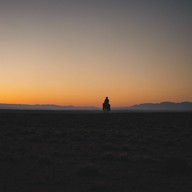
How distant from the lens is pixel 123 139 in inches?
1073

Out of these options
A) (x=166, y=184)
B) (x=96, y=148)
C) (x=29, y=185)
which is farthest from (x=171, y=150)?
(x=29, y=185)

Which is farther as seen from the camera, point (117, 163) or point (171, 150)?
point (171, 150)

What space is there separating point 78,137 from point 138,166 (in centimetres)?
1096

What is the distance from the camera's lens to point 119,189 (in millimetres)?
11852

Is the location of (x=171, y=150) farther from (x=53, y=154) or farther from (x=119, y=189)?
(x=119, y=189)

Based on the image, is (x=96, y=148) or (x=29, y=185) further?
(x=96, y=148)

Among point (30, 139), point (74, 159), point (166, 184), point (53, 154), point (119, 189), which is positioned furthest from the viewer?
point (30, 139)

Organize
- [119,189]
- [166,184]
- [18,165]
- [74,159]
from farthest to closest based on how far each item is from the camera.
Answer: [74,159] < [18,165] < [166,184] < [119,189]

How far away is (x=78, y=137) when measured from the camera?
1049 inches

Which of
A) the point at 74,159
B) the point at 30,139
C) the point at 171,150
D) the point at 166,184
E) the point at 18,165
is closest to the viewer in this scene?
the point at 166,184

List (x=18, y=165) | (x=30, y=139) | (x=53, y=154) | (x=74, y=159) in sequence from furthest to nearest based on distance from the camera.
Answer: (x=30, y=139)
(x=53, y=154)
(x=74, y=159)
(x=18, y=165)

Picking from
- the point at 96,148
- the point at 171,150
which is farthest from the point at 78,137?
the point at 171,150

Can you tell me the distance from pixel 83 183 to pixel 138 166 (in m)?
4.11

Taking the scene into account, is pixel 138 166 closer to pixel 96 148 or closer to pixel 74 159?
pixel 74 159
